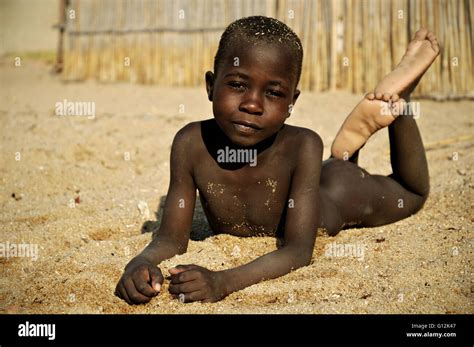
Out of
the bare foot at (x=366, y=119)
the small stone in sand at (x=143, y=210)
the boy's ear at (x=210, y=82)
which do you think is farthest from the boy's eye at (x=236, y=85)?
the small stone in sand at (x=143, y=210)

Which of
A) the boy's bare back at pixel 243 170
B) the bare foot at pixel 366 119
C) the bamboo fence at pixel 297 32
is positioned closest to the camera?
the boy's bare back at pixel 243 170

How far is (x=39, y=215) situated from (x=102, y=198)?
0.52 m

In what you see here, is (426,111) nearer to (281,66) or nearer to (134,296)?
(281,66)

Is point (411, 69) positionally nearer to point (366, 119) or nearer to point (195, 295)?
point (366, 119)

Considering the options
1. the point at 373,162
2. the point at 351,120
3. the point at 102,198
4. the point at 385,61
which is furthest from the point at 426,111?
the point at 102,198

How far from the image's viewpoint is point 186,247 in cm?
326

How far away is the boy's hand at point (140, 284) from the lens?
2.73m

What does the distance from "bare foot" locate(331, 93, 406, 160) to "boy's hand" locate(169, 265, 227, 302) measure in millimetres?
1628

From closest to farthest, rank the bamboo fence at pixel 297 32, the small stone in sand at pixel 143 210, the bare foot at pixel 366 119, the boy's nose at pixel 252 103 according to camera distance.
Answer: the boy's nose at pixel 252 103
the bare foot at pixel 366 119
the small stone in sand at pixel 143 210
the bamboo fence at pixel 297 32

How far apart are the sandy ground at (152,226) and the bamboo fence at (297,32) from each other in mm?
879

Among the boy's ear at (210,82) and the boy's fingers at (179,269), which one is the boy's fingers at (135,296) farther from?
the boy's ear at (210,82)

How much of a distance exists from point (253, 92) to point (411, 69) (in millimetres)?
1434

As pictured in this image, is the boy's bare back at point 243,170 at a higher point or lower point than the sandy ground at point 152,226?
higher

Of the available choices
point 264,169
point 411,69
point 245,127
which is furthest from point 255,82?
point 411,69
